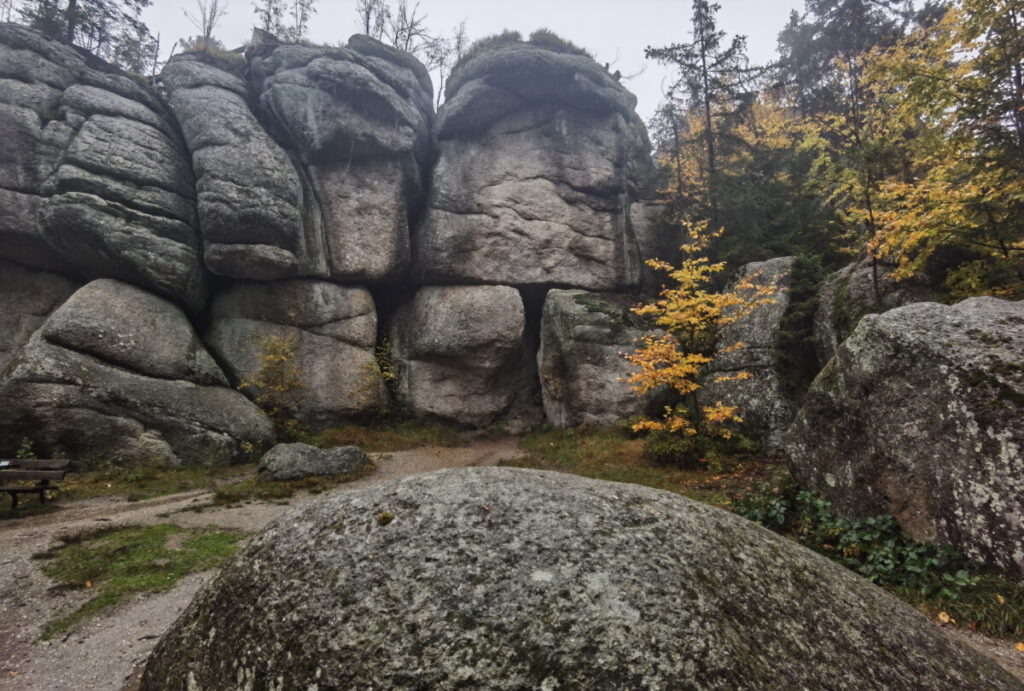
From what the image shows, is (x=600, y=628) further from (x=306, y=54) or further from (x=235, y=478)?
(x=306, y=54)

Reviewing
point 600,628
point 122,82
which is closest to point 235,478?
point 600,628

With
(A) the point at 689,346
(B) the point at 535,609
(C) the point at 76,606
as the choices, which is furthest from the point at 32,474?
(A) the point at 689,346

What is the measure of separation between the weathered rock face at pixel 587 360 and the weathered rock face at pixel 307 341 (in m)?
8.11

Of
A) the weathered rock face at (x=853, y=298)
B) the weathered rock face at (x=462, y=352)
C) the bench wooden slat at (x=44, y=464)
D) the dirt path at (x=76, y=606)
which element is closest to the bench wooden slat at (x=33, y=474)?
the bench wooden slat at (x=44, y=464)

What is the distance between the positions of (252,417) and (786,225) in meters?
22.6

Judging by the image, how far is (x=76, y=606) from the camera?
226 inches

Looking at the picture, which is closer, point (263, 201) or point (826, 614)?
point (826, 614)

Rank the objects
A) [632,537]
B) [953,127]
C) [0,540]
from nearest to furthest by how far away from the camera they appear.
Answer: [632,537] < [0,540] < [953,127]

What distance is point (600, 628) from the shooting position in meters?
2.15

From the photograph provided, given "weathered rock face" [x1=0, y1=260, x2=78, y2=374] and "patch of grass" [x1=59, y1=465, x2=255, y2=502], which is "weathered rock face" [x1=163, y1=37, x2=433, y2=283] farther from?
"patch of grass" [x1=59, y1=465, x2=255, y2=502]

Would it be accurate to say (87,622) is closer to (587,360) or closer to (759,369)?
(587,360)

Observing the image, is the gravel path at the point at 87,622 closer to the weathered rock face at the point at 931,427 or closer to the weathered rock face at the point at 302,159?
the weathered rock face at the point at 931,427

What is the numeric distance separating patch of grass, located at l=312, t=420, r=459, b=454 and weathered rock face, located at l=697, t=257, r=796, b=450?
35.8 ft

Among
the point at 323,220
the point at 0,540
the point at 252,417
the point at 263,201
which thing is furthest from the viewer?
the point at 323,220
